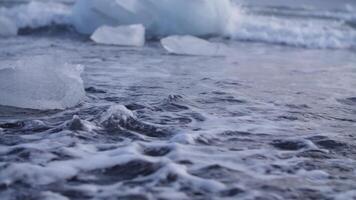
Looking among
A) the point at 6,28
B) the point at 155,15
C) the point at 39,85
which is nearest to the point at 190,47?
A: the point at 155,15

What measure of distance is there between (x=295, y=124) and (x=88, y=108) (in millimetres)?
1716

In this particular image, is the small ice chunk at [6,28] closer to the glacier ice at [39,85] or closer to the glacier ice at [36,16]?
the glacier ice at [36,16]

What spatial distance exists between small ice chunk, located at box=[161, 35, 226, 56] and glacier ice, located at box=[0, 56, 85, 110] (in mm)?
3911

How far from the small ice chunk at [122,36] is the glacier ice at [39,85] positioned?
4.64 metres

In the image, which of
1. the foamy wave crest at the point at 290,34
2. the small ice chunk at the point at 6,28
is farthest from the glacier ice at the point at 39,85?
the foamy wave crest at the point at 290,34

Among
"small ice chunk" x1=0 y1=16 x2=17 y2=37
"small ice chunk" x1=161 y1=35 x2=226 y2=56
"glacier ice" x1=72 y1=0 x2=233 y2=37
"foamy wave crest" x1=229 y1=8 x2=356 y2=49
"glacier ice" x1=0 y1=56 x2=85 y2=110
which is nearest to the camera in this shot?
"glacier ice" x1=0 y1=56 x2=85 y2=110

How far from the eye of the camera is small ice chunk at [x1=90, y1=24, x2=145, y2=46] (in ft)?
31.2

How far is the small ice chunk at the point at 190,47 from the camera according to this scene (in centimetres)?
861

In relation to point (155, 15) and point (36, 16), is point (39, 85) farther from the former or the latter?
point (36, 16)

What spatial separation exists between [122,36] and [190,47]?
4.78 feet

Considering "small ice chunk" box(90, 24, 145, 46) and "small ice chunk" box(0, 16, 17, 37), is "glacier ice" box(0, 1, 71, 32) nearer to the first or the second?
"small ice chunk" box(0, 16, 17, 37)

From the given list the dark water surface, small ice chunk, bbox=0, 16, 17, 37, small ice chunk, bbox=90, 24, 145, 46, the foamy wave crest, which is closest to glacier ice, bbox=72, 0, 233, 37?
the foamy wave crest

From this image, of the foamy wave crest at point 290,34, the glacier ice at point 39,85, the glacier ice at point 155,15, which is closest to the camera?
the glacier ice at point 39,85

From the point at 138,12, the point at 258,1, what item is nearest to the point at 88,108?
the point at 138,12
